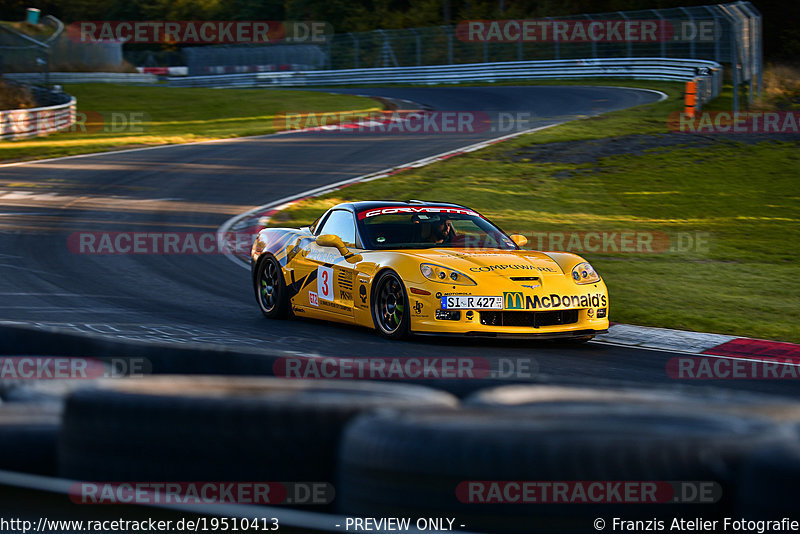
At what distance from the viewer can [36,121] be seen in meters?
28.9

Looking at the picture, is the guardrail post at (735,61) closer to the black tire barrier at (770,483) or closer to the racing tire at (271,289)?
the racing tire at (271,289)

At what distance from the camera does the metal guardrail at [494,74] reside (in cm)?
3922

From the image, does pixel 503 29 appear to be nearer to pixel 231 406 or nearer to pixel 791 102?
pixel 791 102

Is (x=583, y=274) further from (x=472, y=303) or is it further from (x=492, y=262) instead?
(x=472, y=303)

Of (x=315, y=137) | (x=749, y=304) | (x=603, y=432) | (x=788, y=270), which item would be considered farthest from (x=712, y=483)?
(x=315, y=137)

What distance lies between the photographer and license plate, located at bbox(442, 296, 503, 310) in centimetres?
876

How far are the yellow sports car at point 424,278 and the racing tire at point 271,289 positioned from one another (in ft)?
0.04

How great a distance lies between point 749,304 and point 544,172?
10849mm

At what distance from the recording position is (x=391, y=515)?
3.55 meters

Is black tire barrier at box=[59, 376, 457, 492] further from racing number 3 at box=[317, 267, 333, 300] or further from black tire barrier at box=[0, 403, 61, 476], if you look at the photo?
racing number 3 at box=[317, 267, 333, 300]

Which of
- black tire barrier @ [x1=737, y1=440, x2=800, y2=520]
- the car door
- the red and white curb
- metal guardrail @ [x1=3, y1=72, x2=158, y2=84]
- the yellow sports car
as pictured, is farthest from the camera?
metal guardrail @ [x1=3, y1=72, x2=158, y2=84]

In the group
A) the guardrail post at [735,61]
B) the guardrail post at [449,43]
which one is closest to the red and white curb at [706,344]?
the guardrail post at [735,61]

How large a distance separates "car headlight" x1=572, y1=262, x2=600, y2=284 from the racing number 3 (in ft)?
7.78

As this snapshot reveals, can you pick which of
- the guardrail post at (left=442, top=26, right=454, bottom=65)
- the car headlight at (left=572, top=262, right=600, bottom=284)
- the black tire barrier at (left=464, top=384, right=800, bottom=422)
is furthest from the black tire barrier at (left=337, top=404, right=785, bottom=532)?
the guardrail post at (left=442, top=26, right=454, bottom=65)
